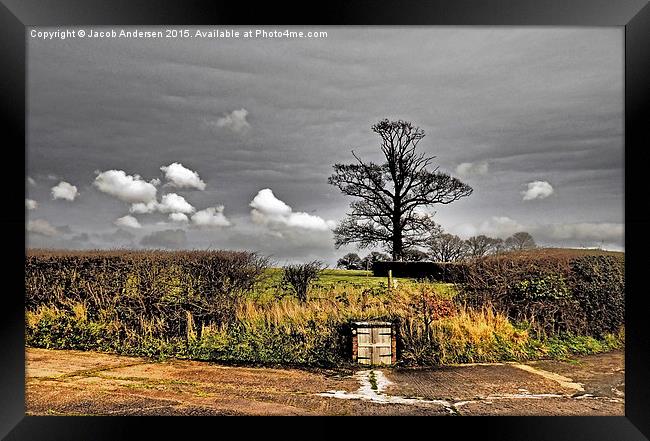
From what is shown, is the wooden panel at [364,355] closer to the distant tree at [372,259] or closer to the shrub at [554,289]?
the shrub at [554,289]

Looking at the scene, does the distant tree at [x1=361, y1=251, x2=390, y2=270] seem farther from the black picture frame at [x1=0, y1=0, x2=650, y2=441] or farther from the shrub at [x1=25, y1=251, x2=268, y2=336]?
the black picture frame at [x1=0, y1=0, x2=650, y2=441]

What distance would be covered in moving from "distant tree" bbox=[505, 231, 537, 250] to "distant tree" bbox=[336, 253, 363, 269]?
3677 millimetres

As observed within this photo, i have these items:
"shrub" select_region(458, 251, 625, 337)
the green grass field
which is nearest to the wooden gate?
the green grass field

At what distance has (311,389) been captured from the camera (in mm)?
7324

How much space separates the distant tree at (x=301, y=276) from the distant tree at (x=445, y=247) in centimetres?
323

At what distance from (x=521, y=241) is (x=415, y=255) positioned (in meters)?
3.67

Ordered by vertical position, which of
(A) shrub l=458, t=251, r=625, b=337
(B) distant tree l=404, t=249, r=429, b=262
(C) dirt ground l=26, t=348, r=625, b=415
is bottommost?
(C) dirt ground l=26, t=348, r=625, b=415

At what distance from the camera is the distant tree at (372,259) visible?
13266mm

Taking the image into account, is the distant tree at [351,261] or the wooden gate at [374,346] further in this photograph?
the distant tree at [351,261]

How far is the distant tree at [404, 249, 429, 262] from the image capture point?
1336cm

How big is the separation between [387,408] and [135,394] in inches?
133
